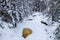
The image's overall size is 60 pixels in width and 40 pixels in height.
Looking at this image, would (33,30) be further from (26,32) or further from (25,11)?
(25,11)

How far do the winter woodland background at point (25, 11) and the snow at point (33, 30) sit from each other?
0.13m

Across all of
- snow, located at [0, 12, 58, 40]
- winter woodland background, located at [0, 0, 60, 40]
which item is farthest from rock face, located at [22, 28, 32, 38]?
winter woodland background, located at [0, 0, 60, 40]

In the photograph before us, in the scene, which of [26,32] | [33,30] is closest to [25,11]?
[33,30]

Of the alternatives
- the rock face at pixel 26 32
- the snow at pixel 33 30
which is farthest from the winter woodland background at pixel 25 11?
the rock face at pixel 26 32

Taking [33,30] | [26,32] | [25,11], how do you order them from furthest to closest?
[25,11] < [33,30] < [26,32]

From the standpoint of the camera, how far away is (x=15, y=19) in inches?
288

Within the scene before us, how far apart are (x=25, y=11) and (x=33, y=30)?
1.01 meters

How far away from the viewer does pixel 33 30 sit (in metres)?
7.30

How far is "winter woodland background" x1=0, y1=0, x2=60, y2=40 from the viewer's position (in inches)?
275

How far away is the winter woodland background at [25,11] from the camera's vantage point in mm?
6991

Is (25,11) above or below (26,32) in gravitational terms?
above

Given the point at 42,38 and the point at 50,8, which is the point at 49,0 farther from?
the point at 42,38

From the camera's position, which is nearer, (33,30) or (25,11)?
(33,30)

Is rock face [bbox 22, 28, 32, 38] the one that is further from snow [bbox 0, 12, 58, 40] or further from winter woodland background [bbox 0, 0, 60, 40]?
winter woodland background [bbox 0, 0, 60, 40]
